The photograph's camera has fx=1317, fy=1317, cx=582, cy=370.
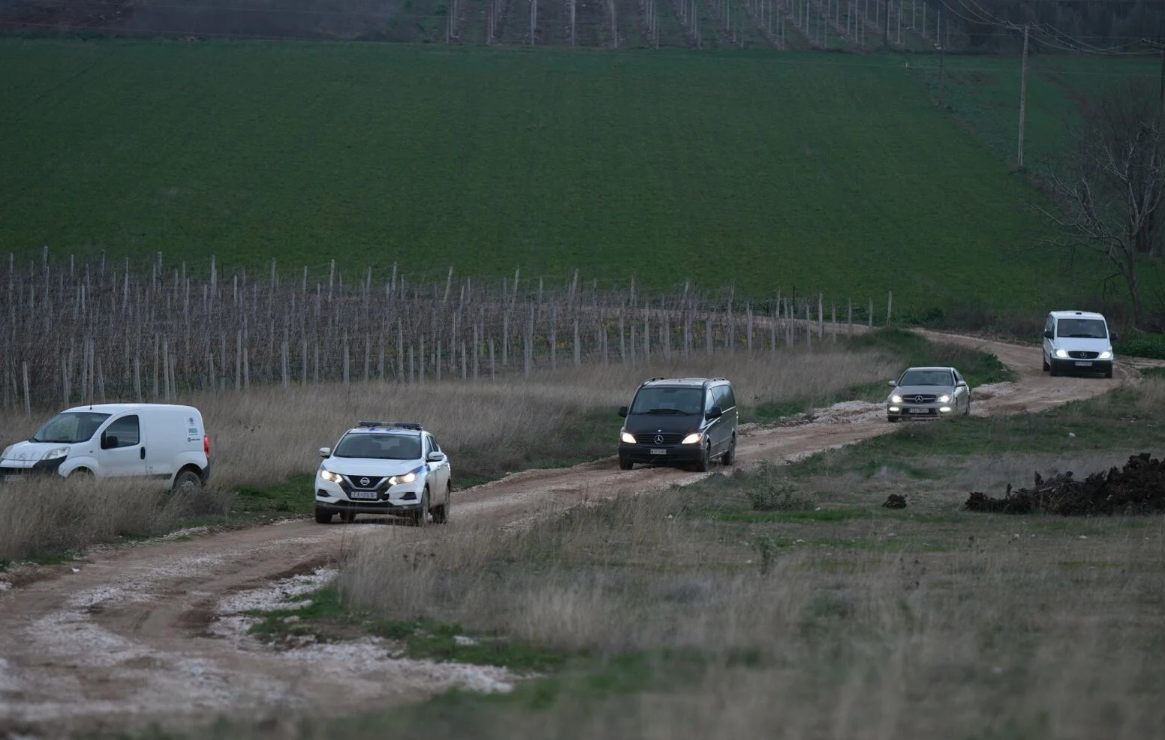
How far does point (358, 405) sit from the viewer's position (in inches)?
1236

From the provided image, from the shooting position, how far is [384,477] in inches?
753

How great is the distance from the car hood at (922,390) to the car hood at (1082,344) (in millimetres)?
14043

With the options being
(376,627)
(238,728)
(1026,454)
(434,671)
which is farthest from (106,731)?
(1026,454)

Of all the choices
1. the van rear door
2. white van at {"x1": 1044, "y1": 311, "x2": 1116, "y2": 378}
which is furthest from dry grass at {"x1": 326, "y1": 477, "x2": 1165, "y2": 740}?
white van at {"x1": 1044, "y1": 311, "x2": 1116, "y2": 378}

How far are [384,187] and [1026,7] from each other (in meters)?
64.3

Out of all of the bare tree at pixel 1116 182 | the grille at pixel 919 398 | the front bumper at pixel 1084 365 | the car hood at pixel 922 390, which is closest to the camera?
the grille at pixel 919 398

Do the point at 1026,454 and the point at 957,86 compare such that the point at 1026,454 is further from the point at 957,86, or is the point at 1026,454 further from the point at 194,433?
the point at 957,86

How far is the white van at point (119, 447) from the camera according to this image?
19375 mm

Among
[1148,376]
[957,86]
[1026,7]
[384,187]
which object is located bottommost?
[1148,376]

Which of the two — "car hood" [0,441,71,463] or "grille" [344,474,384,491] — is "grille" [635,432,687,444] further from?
"car hood" [0,441,71,463]

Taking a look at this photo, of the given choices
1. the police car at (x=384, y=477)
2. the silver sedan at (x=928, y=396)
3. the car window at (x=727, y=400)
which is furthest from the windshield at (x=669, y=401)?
the silver sedan at (x=928, y=396)

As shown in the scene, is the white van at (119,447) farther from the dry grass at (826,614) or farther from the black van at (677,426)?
the black van at (677,426)

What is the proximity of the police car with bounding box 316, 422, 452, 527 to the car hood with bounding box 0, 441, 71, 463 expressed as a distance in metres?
4.00

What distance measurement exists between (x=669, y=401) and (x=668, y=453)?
4.45ft
